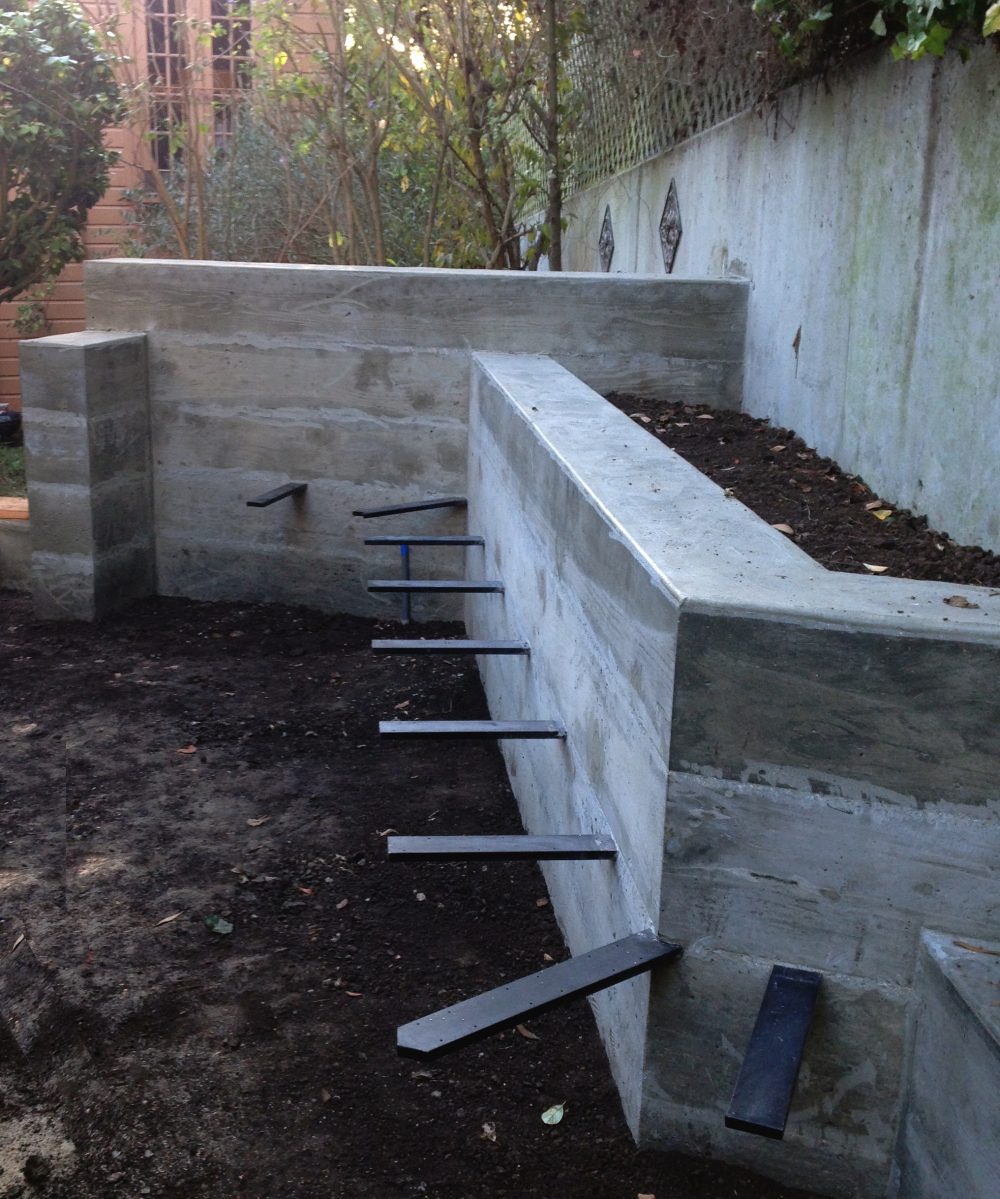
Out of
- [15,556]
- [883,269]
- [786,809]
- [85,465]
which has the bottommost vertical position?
[15,556]

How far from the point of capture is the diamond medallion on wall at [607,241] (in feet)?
29.4

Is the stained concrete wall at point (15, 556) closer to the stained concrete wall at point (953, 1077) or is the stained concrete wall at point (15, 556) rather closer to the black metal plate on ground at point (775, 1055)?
the black metal plate on ground at point (775, 1055)

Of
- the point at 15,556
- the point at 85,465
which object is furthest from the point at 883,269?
the point at 15,556

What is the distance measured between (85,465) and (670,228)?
11.0ft

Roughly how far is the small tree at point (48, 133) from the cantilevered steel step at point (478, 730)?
6.61 m

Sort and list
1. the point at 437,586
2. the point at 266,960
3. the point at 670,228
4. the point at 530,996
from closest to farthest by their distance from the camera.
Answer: the point at 530,996
the point at 266,960
the point at 437,586
the point at 670,228

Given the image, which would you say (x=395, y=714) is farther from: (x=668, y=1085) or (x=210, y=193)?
(x=210, y=193)

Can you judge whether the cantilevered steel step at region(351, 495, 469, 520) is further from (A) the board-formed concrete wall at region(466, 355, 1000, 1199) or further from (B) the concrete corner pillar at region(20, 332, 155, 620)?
(A) the board-formed concrete wall at region(466, 355, 1000, 1199)

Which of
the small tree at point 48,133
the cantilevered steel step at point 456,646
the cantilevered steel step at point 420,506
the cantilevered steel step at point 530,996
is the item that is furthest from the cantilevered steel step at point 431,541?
the small tree at point 48,133

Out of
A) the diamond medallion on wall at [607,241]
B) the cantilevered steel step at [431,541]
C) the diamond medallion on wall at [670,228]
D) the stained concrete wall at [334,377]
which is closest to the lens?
the cantilevered steel step at [431,541]

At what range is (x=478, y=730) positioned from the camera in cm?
344

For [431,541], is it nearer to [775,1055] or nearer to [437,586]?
[437,586]

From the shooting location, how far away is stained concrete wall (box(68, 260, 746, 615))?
5992mm

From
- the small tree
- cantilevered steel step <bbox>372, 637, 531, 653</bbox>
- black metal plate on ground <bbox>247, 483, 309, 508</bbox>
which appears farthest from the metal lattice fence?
the small tree
